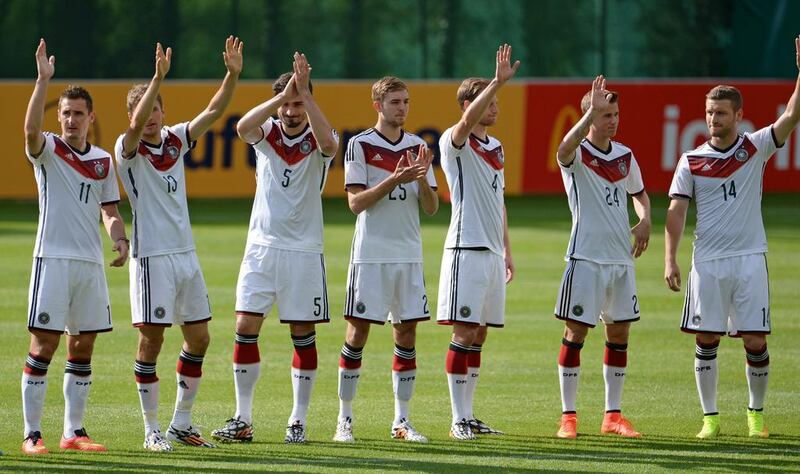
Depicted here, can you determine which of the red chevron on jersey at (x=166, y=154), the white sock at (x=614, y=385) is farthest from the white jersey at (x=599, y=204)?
the red chevron on jersey at (x=166, y=154)

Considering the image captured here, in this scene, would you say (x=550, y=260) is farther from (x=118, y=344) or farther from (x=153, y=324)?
(x=153, y=324)

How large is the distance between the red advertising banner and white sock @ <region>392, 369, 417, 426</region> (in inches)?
595

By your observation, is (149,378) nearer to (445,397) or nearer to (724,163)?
(445,397)

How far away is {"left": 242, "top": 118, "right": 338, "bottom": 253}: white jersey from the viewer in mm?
9156

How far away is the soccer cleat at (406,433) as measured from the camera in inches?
360

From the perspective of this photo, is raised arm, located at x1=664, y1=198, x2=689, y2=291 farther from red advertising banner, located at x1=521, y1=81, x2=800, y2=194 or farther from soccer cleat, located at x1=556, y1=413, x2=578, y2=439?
red advertising banner, located at x1=521, y1=81, x2=800, y2=194

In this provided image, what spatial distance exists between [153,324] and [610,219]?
3196 millimetres

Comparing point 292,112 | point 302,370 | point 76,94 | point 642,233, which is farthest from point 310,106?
point 642,233

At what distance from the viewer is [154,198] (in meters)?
8.82

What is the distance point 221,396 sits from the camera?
10.8 meters

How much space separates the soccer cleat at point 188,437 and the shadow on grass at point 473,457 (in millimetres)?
179

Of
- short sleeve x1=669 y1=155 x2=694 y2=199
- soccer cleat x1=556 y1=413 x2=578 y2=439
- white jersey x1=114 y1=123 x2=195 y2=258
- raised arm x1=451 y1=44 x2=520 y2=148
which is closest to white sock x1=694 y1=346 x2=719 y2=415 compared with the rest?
soccer cleat x1=556 y1=413 x2=578 y2=439

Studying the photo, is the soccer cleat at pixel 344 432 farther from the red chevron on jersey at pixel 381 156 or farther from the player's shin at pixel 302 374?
the red chevron on jersey at pixel 381 156

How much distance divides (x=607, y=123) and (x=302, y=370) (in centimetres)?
270
